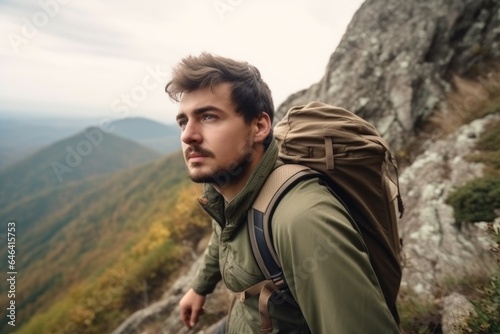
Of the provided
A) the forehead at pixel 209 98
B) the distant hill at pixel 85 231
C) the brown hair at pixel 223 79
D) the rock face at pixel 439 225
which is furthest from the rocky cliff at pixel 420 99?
the distant hill at pixel 85 231

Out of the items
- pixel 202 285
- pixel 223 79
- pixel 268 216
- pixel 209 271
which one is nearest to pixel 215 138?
pixel 223 79

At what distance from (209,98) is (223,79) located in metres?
0.17

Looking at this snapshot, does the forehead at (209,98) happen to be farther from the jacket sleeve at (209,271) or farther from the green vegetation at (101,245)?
the green vegetation at (101,245)

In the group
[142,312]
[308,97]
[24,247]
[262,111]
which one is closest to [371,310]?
[262,111]

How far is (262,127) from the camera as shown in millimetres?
1966

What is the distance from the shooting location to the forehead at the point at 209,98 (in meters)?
1.84

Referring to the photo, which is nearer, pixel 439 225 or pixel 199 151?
pixel 199 151

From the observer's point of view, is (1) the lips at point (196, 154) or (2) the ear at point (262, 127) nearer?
(1) the lips at point (196, 154)

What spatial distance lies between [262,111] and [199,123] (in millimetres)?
443

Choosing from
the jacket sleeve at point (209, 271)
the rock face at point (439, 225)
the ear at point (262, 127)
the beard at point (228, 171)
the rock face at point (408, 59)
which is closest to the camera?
the beard at point (228, 171)

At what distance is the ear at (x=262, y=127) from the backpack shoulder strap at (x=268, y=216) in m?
0.38

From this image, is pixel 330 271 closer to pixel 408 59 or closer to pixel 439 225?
pixel 439 225

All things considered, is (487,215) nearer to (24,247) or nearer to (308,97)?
(308,97)

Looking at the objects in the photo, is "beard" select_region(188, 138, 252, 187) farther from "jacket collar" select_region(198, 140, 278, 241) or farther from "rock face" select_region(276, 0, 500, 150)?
"rock face" select_region(276, 0, 500, 150)
